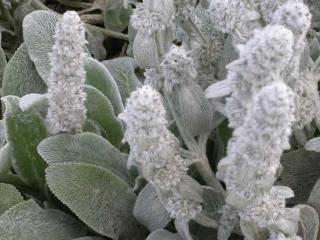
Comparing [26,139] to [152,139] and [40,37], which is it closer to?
[40,37]

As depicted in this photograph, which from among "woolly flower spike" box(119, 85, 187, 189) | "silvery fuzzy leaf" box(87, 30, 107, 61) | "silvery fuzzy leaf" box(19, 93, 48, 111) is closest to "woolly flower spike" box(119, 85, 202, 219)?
"woolly flower spike" box(119, 85, 187, 189)

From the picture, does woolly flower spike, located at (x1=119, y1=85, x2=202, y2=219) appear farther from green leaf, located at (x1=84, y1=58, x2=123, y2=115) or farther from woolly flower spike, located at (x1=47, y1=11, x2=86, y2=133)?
green leaf, located at (x1=84, y1=58, x2=123, y2=115)

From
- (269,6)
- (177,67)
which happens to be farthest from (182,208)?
(269,6)

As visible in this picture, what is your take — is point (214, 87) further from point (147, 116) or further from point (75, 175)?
point (75, 175)

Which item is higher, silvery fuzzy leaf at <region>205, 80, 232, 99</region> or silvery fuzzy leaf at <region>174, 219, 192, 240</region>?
silvery fuzzy leaf at <region>205, 80, 232, 99</region>

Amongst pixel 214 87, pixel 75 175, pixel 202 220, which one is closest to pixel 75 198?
pixel 75 175

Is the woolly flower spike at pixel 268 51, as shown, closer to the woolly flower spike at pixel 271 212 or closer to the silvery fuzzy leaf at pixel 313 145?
the woolly flower spike at pixel 271 212
